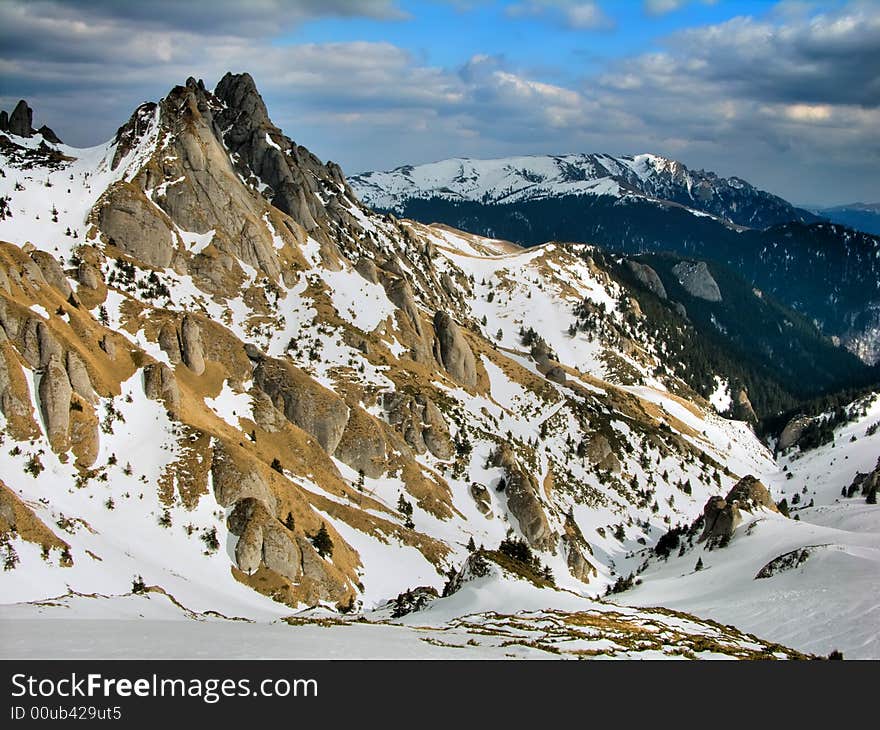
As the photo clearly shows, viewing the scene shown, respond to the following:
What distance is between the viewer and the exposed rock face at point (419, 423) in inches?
5059

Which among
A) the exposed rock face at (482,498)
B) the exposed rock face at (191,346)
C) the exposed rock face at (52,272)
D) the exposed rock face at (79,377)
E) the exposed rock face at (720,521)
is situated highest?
the exposed rock face at (52,272)

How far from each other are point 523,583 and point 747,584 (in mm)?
36189

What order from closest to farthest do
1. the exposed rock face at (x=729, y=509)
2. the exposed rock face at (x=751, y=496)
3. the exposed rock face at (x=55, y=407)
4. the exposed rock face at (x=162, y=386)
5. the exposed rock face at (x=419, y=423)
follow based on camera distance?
the exposed rock face at (x=55, y=407) → the exposed rock face at (x=162, y=386) → the exposed rock face at (x=729, y=509) → the exposed rock face at (x=419, y=423) → the exposed rock face at (x=751, y=496)

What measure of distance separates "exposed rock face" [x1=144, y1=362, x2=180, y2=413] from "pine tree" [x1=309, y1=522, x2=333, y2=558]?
25833 mm

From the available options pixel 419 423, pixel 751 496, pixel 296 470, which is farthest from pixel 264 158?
pixel 751 496

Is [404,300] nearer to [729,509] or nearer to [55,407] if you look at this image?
[729,509]

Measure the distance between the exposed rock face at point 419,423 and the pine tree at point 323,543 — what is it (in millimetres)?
46420

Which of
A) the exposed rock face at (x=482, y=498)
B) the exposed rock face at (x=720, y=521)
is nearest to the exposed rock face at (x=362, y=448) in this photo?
the exposed rock face at (x=482, y=498)

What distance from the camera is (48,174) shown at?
149 meters

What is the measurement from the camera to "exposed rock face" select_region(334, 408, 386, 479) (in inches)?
4446

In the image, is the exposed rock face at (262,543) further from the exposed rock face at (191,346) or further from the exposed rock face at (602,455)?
the exposed rock face at (602,455)

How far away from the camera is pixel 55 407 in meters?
74.2

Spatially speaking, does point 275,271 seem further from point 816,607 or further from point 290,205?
point 816,607

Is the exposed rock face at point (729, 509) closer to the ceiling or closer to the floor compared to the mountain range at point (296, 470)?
closer to the floor
